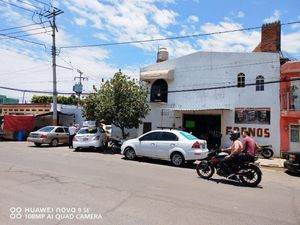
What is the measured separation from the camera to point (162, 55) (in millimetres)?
27062

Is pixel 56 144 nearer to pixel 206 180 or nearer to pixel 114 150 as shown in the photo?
pixel 114 150

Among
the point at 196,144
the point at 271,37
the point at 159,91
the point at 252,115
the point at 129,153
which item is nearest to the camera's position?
the point at 196,144

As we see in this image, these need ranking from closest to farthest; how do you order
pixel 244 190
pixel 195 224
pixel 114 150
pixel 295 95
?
pixel 195 224, pixel 244 190, pixel 295 95, pixel 114 150

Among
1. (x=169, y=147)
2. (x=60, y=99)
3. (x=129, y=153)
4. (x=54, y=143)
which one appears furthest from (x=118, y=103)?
(x=60, y=99)

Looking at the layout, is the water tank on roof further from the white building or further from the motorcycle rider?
the motorcycle rider

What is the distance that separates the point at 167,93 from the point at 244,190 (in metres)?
15.6

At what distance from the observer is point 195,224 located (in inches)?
236

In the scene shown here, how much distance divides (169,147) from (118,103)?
23.7ft

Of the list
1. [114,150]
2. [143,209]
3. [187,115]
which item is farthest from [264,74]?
[143,209]

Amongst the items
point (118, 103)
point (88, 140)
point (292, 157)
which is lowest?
point (292, 157)

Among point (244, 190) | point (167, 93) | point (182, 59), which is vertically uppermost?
point (182, 59)

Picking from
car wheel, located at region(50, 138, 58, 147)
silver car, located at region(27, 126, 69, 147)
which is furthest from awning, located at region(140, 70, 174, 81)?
car wheel, located at region(50, 138, 58, 147)

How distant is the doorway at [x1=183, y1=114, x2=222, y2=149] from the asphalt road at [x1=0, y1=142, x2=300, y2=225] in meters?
10.8

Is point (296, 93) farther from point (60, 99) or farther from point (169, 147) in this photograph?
point (60, 99)
